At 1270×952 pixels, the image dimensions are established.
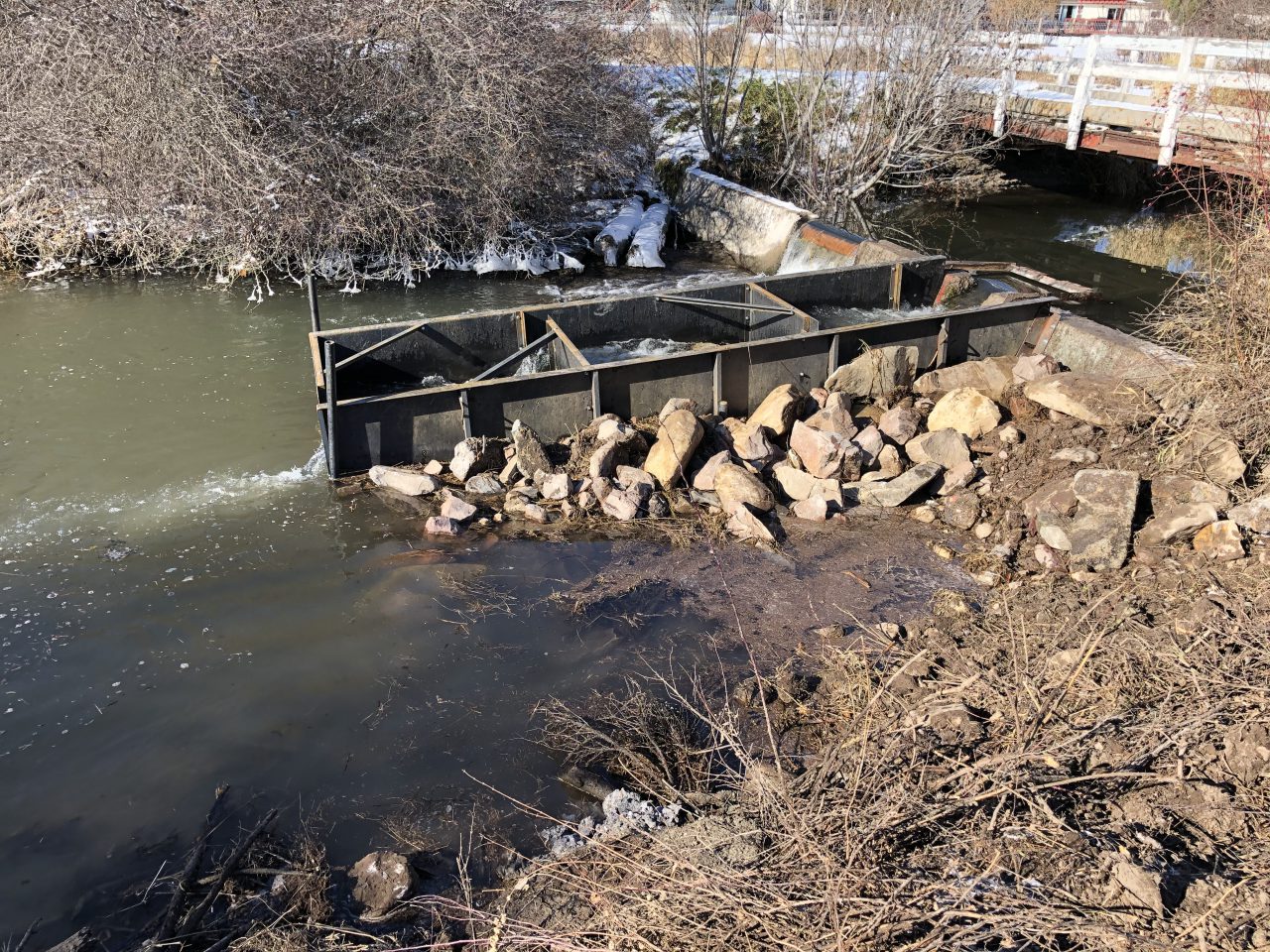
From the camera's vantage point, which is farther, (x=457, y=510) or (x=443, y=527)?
(x=457, y=510)

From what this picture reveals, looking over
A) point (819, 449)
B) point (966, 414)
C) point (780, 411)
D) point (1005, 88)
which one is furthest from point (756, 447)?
point (1005, 88)

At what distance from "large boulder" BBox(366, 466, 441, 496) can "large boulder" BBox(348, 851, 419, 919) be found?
4.10 m

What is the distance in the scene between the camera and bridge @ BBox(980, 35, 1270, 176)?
42.6 ft

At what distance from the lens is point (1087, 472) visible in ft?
23.8

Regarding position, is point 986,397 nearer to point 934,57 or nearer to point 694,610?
point 694,610

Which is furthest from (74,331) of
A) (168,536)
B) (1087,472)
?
(1087,472)

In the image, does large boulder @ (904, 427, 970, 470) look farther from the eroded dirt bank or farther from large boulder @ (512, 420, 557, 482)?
large boulder @ (512, 420, 557, 482)

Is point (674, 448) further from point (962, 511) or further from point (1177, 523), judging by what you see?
point (1177, 523)

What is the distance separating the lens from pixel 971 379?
9.52 metres

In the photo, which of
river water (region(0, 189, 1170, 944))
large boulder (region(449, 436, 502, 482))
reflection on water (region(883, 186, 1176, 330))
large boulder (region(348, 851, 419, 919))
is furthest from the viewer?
reflection on water (region(883, 186, 1176, 330))

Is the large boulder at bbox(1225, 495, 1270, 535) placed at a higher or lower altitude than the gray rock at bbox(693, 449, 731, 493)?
higher

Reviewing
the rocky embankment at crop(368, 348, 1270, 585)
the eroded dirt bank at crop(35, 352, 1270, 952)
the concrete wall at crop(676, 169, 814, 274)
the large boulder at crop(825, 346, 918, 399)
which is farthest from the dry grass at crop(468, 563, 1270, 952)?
the concrete wall at crop(676, 169, 814, 274)

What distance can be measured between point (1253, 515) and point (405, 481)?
6.87m

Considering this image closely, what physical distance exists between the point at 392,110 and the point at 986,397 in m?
9.79
